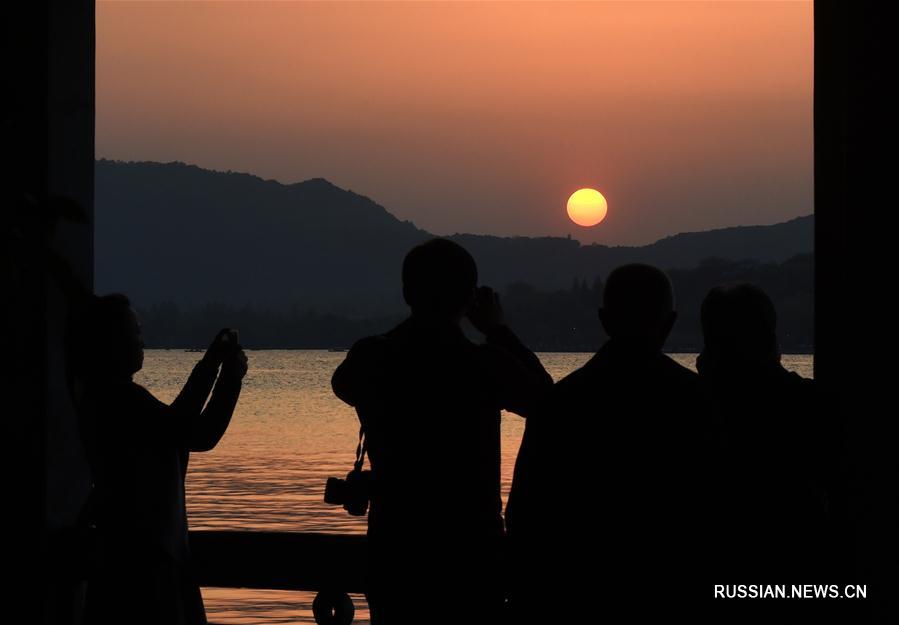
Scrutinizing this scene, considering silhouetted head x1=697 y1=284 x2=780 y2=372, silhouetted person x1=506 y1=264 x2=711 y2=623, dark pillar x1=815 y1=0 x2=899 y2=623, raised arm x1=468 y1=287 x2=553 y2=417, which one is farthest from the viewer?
dark pillar x1=815 y1=0 x2=899 y2=623

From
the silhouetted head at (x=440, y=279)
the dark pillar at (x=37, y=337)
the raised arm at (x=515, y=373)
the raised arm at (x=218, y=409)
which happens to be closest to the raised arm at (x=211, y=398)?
the raised arm at (x=218, y=409)

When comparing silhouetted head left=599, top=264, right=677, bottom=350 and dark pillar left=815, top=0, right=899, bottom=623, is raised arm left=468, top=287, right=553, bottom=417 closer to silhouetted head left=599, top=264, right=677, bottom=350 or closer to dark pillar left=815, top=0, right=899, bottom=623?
silhouetted head left=599, top=264, right=677, bottom=350

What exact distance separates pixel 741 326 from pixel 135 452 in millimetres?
1419

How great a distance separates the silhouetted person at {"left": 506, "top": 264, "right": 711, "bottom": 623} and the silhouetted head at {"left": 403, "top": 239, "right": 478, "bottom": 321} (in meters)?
0.35

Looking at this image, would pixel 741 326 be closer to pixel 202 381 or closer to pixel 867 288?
pixel 867 288

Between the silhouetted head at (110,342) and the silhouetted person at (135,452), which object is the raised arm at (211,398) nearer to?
the silhouetted person at (135,452)

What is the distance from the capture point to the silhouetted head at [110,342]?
9.70ft

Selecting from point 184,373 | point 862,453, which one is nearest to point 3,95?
point 862,453

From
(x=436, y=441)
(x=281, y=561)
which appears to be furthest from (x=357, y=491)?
(x=281, y=561)

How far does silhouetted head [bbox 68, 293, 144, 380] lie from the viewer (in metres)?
2.96

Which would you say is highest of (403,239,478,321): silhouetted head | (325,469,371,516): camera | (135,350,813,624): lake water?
(403,239,478,321): silhouetted head

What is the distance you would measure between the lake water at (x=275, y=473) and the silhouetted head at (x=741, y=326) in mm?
3488

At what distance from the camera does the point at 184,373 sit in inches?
4547

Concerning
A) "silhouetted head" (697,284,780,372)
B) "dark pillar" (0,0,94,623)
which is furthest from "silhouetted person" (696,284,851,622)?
"dark pillar" (0,0,94,623)
